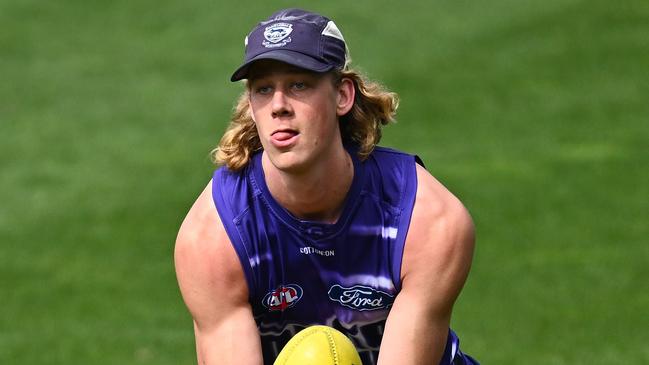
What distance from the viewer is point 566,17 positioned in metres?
18.1

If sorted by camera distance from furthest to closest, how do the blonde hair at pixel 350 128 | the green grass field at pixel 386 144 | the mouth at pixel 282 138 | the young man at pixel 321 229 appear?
the green grass field at pixel 386 144 < the blonde hair at pixel 350 128 < the young man at pixel 321 229 < the mouth at pixel 282 138

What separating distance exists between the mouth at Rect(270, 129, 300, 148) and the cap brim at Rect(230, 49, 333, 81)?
0.28 m

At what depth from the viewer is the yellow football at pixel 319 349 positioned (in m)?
6.38

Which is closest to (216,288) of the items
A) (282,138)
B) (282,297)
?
(282,297)

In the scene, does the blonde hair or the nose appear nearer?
the nose

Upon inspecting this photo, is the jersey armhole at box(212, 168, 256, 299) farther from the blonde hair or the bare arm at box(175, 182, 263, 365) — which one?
the blonde hair

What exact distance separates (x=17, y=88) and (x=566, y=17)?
6.37 meters

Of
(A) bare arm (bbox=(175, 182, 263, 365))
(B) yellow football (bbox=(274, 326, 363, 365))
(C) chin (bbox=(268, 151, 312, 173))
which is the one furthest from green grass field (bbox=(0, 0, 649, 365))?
(C) chin (bbox=(268, 151, 312, 173))

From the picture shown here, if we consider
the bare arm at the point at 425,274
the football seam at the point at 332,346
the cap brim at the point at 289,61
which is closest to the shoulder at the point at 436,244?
the bare arm at the point at 425,274

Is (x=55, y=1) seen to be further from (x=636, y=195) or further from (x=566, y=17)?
(x=636, y=195)

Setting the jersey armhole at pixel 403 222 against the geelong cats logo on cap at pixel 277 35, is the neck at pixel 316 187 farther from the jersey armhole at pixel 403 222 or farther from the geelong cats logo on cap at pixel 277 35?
the geelong cats logo on cap at pixel 277 35

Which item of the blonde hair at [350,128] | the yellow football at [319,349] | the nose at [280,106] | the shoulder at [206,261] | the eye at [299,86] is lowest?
the yellow football at [319,349]

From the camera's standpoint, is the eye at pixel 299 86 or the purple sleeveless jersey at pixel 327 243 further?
the purple sleeveless jersey at pixel 327 243

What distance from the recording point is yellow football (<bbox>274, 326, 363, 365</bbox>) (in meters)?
6.38
